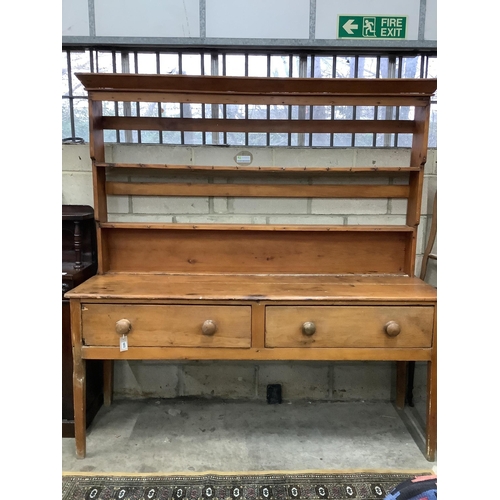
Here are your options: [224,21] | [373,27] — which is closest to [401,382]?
[373,27]

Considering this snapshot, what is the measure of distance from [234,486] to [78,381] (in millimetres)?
824

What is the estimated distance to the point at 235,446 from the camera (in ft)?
5.74

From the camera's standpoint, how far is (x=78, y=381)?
1616 mm

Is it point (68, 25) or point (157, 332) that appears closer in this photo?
point (157, 332)

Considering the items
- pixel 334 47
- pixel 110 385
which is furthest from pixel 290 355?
pixel 334 47

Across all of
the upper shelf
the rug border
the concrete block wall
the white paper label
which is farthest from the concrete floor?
the upper shelf

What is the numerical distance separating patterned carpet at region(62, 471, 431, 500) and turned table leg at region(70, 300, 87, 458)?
0.14m

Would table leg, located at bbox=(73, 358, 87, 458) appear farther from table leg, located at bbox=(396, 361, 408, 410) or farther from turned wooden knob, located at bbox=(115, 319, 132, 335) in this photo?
table leg, located at bbox=(396, 361, 408, 410)

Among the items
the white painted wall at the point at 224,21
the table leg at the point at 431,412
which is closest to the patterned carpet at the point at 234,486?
the table leg at the point at 431,412

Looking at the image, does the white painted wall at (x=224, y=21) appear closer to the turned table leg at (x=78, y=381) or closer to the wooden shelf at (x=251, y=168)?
the wooden shelf at (x=251, y=168)

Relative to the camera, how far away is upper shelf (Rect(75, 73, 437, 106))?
168 cm
